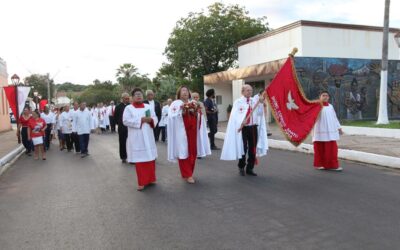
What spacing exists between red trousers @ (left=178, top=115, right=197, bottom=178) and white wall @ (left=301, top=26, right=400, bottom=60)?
17.2 metres

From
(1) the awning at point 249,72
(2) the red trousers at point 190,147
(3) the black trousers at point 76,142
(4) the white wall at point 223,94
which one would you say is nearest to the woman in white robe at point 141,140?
(2) the red trousers at point 190,147

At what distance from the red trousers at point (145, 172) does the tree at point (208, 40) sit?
2947cm

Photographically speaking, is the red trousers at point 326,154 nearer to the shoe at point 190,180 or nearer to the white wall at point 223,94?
the shoe at point 190,180

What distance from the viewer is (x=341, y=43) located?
25.3 m

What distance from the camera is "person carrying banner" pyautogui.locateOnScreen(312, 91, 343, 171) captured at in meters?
9.02

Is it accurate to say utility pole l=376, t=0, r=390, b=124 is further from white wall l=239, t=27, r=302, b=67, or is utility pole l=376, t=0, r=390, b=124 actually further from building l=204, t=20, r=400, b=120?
white wall l=239, t=27, r=302, b=67

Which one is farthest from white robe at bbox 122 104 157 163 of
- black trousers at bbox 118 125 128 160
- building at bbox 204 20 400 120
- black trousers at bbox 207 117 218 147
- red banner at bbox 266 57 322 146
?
building at bbox 204 20 400 120

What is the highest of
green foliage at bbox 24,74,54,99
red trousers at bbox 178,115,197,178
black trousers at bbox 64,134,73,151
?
green foliage at bbox 24,74,54,99

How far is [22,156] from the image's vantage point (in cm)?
→ 1514

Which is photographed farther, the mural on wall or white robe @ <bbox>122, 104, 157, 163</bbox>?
the mural on wall

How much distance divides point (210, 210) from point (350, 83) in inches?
Result: 672

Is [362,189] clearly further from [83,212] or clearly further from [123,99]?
[123,99]

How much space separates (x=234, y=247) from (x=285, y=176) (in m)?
4.19

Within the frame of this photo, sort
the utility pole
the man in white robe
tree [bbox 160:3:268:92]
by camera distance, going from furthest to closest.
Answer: tree [bbox 160:3:268:92] < the utility pole < the man in white robe
